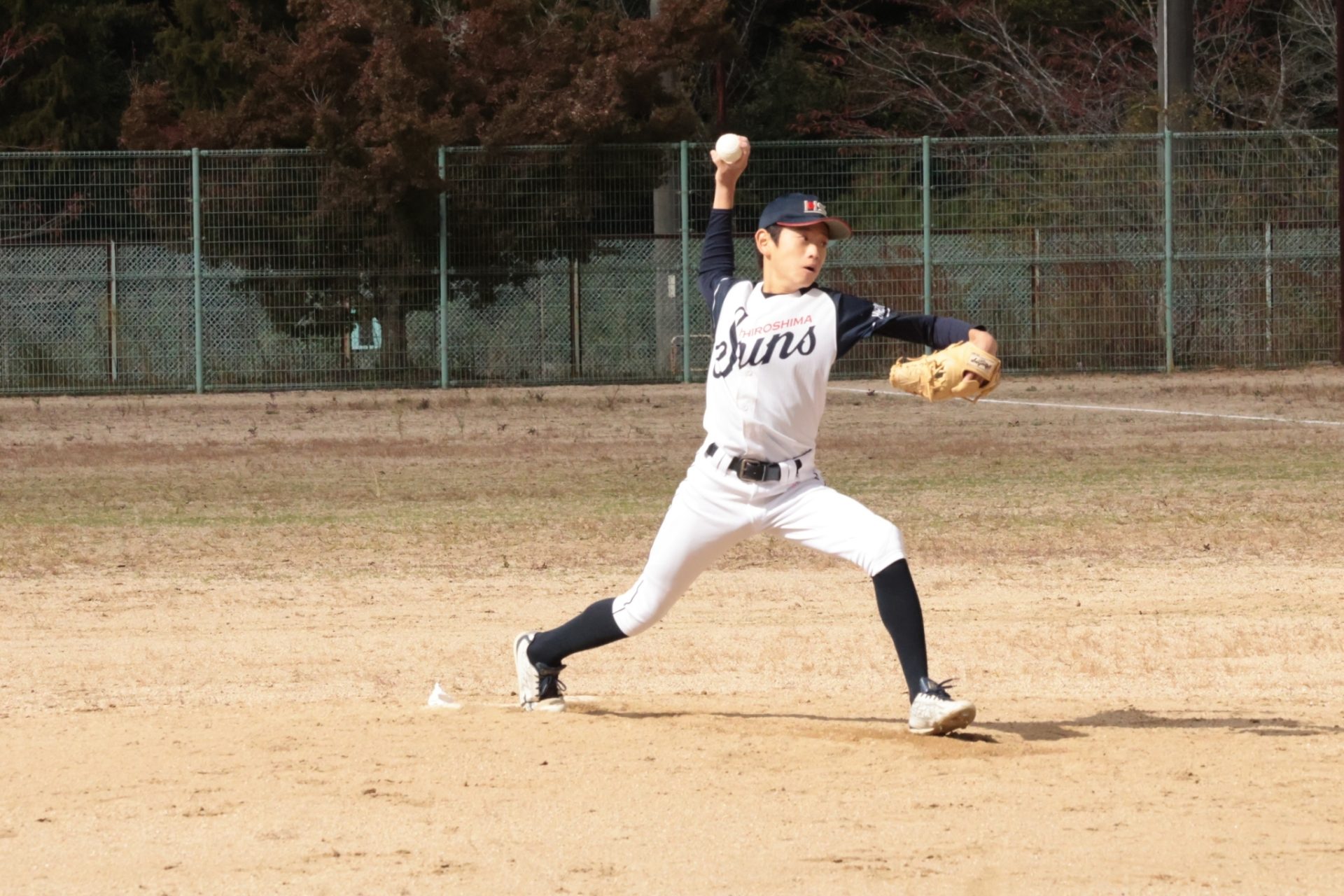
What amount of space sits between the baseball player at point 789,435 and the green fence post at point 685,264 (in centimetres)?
1626

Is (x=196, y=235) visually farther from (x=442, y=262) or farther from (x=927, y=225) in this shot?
(x=927, y=225)

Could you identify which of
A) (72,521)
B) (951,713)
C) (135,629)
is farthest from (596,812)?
(72,521)

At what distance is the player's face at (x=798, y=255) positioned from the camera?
637 centimetres

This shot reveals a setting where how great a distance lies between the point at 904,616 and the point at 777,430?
0.75 m

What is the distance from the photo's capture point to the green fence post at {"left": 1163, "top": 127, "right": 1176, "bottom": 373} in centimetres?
2344

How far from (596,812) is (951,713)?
128cm

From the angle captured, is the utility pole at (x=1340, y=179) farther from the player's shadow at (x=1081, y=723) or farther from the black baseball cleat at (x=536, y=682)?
the black baseball cleat at (x=536, y=682)

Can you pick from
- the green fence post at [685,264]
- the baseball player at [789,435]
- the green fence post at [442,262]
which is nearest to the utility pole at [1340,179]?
the green fence post at [685,264]

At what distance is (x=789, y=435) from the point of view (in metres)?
6.25

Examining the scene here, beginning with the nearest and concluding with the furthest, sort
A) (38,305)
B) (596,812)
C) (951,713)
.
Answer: (596,812) < (951,713) < (38,305)

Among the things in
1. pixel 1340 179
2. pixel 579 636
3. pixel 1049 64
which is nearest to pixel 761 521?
pixel 579 636

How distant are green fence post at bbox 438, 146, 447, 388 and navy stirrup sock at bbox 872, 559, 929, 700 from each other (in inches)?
664

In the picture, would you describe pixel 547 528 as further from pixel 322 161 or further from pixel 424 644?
pixel 322 161

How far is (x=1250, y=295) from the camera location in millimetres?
23922
